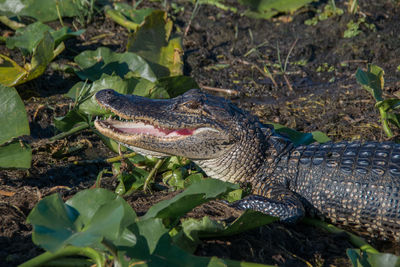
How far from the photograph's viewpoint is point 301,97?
5578 millimetres

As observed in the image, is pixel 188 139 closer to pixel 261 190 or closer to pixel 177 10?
pixel 261 190

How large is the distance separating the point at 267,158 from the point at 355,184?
67 cm

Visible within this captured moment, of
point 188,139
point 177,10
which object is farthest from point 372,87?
point 177,10

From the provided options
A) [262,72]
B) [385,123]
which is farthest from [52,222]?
[262,72]

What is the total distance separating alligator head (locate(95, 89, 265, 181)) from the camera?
144 inches

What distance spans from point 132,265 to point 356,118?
11.0 ft

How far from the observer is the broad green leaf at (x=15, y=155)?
354 centimetres

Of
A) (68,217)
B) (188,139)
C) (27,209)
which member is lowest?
(27,209)

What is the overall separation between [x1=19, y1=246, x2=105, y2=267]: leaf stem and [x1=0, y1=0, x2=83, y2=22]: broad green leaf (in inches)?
169

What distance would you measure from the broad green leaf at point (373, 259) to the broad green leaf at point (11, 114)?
226 centimetres

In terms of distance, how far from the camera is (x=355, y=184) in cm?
368

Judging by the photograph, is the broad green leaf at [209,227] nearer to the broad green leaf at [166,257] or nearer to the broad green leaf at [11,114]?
the broad green leaf at [166,257]

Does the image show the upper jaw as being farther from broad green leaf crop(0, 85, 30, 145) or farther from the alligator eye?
broad green leaf crop(0, 85, 30, 145)

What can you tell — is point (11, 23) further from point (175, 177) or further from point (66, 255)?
point (66, 255)
